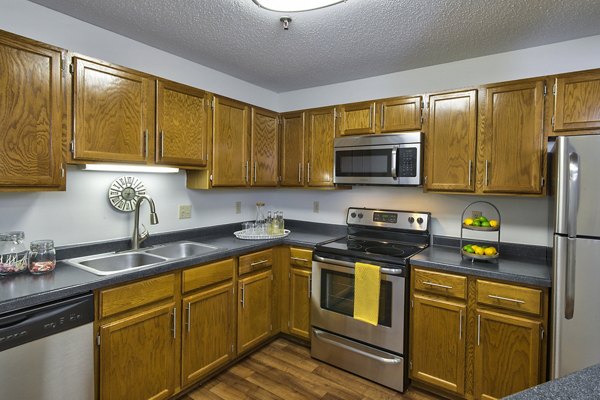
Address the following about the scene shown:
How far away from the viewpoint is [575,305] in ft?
5.44

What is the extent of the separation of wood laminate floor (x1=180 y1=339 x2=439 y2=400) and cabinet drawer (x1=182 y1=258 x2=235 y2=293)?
727mm

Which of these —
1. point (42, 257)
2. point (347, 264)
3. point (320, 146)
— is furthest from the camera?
point (320, 146)

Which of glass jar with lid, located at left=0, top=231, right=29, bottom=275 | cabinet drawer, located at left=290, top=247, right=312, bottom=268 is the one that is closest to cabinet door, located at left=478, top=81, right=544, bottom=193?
cabinet drawer, located at left=290, top=247, right=312, bottom=268

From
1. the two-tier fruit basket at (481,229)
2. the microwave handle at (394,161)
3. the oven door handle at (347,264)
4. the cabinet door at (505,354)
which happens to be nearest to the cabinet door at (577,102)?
the two-tier fruit basket at (481,229)

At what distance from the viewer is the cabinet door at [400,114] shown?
2451 millimetres

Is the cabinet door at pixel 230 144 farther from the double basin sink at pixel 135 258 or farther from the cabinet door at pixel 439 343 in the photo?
the cabinet door at pixel 439 343

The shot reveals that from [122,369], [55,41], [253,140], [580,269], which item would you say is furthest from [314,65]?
[122,369]

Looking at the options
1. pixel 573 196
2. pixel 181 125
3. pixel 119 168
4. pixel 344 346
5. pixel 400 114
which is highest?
pixel 400 114

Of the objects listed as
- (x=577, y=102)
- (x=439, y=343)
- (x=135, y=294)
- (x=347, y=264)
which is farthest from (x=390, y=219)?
(x=135, y=294)

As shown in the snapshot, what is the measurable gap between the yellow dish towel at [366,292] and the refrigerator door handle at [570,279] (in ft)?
3.34

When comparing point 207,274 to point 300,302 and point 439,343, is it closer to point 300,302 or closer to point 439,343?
point 300,302

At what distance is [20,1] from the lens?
71.2 inches

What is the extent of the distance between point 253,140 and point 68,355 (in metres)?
2.01

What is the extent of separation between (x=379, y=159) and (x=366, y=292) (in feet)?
3.41
